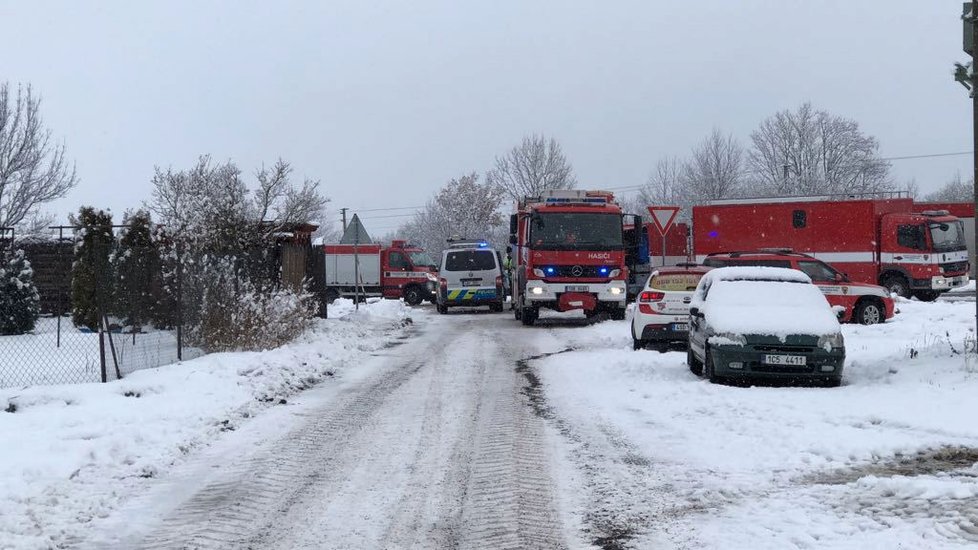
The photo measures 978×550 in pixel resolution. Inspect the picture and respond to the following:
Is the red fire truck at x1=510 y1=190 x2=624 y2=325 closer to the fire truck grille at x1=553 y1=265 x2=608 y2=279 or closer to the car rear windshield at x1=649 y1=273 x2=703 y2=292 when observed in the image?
the fire truck grille at x1=553 y1=265 x2=608 y2=279

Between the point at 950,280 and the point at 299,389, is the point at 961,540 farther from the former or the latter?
the point at 950,280

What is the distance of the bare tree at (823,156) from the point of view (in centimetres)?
6488

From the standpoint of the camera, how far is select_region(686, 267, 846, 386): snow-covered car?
38.1 ft

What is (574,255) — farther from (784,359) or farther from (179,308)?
(784,359)

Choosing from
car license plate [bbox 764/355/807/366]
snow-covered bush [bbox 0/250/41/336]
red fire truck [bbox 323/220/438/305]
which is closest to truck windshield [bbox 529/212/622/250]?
snow-covered bush [bbox 0/250/41/336]

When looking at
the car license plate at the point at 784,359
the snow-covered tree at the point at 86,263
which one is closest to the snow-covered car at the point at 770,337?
the car license plate at the point at 784,359

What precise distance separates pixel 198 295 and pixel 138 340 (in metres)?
1.51

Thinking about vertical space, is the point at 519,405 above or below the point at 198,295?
below

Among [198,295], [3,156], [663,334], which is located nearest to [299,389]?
[198,295]

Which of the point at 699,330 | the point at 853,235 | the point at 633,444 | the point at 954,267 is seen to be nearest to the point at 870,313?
the point at 853,235

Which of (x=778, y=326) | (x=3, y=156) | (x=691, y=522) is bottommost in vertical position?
(x=691, y=522)

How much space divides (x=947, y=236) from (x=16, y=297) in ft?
85.1

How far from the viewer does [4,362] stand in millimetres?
14938

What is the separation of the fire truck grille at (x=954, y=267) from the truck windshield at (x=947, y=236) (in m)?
0.49
